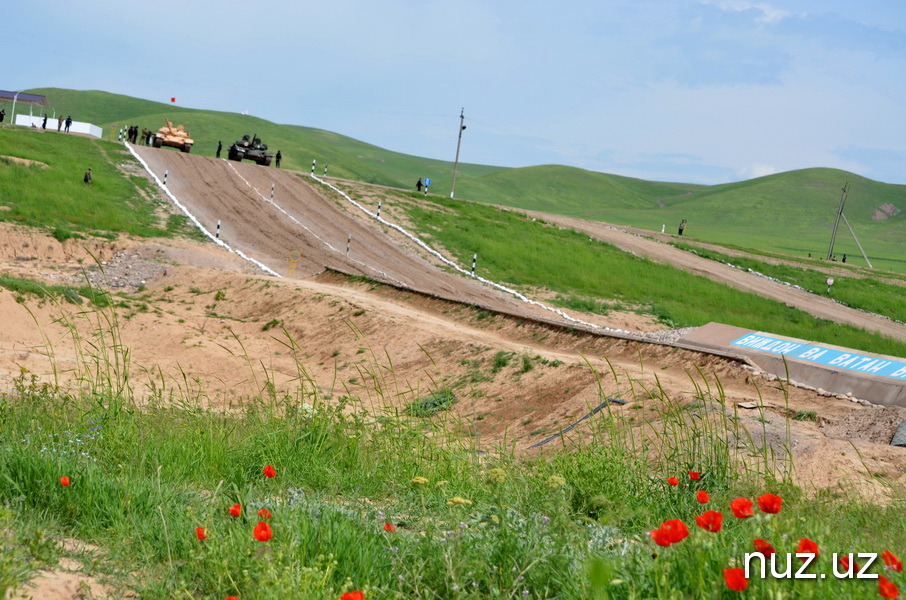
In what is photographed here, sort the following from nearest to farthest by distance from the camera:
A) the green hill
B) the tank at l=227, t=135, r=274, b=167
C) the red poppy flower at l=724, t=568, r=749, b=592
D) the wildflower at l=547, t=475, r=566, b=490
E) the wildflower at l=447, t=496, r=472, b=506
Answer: the red poppy flower at l=724, t=568, r=749, b=592
the wildflower at l=447, t=496, r=472, b=506
the wildflower at l=547, t=475, r=566, b=490
the tank at l=227, t=135, r=274, b=167
the green hill

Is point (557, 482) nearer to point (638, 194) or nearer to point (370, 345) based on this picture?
point (370, 345)

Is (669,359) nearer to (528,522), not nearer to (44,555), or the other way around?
(528,522)

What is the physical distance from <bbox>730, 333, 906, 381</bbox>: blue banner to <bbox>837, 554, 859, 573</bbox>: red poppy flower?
10.2 m

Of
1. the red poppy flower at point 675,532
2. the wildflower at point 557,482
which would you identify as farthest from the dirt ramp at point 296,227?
the red poppy flower at point 675,532

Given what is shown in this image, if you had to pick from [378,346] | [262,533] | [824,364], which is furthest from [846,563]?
[378,346]

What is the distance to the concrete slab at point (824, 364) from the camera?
1244 cm

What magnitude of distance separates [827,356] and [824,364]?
588 millimetres

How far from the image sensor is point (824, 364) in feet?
44.0

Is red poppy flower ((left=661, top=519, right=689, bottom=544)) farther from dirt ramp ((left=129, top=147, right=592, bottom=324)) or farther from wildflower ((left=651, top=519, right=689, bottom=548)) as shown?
dirt ramp ((left=129, top=147, right=592, bottom=324))

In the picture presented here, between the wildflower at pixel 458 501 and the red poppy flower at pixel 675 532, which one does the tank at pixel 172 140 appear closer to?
the wildflower at pixel 458 501

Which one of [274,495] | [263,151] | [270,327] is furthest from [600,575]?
[263,151]

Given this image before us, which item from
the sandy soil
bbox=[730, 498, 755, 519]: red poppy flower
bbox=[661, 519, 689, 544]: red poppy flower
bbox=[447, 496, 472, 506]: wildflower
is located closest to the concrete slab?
the sandy soil

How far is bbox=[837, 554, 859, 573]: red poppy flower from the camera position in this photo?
132 inches

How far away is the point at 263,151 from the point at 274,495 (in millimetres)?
48192
